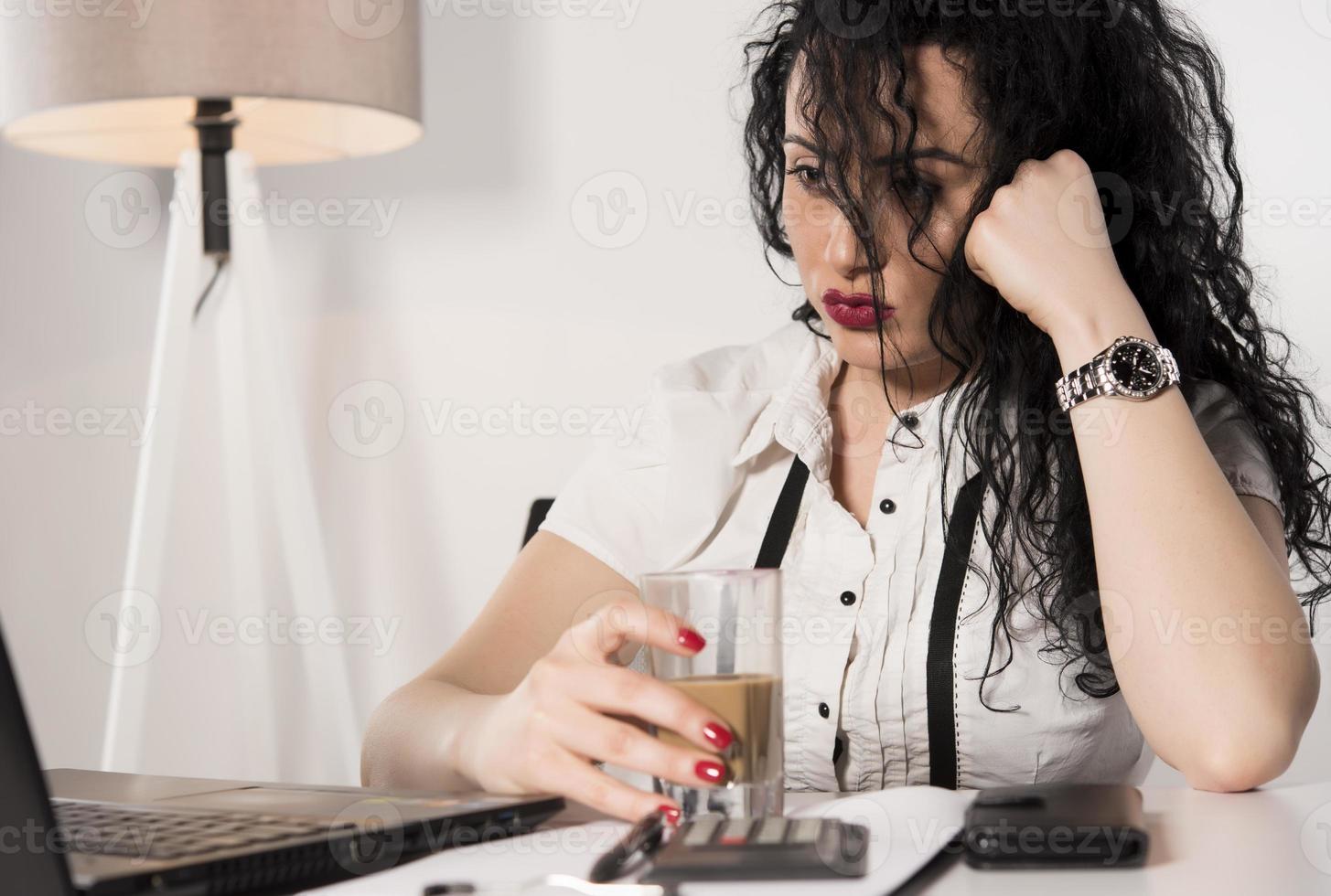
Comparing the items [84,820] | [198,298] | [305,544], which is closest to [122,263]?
[198,298]

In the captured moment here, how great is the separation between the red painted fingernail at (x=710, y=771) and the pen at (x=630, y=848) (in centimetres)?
3

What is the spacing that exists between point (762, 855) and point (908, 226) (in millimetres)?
707

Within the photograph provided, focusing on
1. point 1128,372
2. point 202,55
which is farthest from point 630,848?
point 202,55

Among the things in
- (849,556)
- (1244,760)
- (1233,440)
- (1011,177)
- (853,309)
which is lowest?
(1244,760)

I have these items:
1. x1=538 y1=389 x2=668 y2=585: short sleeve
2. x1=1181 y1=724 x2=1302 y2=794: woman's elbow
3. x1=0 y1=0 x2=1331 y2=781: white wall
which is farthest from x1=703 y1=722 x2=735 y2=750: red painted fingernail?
x1=0 y1=0 x2=1331 y2=781: white wall

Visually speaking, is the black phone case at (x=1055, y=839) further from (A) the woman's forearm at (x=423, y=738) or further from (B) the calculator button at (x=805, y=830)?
(A) the woman's forearm at (x=423, y=738)

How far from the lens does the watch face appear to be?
37.0 inches

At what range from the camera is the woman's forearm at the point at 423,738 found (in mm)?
862

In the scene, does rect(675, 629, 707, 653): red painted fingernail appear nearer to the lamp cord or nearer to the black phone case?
the black phone case

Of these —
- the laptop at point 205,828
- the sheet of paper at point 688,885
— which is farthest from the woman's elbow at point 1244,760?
the laptop at point 205,828

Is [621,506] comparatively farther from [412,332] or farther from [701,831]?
[412,332]

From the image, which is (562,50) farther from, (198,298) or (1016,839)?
(1016,839)

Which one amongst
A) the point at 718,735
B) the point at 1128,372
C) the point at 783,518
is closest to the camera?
the point at 718,735

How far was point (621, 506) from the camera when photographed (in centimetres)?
126
